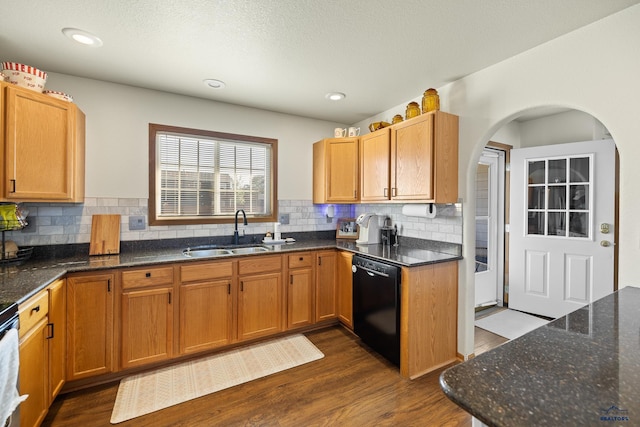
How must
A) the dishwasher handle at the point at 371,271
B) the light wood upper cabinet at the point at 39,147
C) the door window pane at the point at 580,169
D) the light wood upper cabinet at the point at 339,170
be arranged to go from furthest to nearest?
the light wood upper cabinet at the point at 339,170
the door window pane at the point at 580,169
the dishwasher handle at the point at 371,271
the light wood upper cabinet at the point at 39,147

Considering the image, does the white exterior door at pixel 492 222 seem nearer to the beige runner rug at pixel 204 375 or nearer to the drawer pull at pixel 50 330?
the beige runner rug at pixel 204 375

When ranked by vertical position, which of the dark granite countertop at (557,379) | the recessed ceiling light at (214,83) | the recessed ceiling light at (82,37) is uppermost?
the recessed ceiling light at (214,83)

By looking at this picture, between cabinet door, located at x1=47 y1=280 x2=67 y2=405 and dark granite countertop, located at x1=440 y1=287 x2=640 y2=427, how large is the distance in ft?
7.57

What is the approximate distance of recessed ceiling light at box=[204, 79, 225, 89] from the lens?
2.60m

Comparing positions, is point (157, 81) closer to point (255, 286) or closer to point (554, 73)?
point (255, 286)

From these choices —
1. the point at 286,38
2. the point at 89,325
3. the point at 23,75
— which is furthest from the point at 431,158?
the point at 23,75

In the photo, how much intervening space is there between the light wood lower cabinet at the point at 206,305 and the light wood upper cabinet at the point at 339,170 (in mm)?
1444

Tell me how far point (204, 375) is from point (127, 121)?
239cm

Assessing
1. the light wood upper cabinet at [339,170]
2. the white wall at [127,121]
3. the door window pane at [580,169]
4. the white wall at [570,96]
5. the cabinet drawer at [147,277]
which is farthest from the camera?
the light wood upper cabinet at [339,170]

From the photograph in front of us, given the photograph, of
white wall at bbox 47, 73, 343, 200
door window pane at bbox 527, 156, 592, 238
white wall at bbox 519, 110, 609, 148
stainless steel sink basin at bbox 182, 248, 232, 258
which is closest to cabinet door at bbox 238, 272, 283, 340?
stainless steel sink basin at bbox 182, 248, 232, 258

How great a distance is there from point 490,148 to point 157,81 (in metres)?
3.82

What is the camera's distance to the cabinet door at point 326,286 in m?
3.07

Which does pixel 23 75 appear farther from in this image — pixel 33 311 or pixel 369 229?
pixel 369 229

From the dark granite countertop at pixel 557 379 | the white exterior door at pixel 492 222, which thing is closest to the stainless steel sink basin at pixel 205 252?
the dark granite countertop at pixel 557 379
